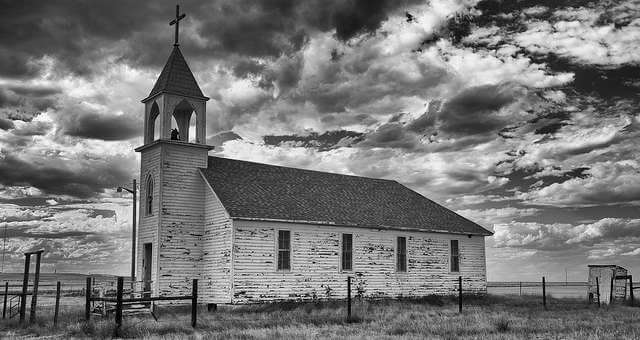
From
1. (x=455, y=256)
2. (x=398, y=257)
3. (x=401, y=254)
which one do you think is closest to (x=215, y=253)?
(x=398, y=257)

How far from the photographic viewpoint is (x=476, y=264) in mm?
37281

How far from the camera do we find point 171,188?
29.2 meters

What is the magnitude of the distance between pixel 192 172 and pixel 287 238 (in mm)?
5177

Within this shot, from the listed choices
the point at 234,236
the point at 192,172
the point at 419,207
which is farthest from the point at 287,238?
the point at 419,207

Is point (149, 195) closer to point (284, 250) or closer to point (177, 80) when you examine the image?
point (177, 80)

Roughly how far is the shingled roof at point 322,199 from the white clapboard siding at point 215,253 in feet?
2.10

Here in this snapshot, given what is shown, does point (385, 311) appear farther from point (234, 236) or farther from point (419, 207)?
point (419, 207)

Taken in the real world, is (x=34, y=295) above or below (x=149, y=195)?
below

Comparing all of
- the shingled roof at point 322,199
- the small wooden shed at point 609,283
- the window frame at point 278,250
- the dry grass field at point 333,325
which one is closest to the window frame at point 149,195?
the shingled roof at point 322,199

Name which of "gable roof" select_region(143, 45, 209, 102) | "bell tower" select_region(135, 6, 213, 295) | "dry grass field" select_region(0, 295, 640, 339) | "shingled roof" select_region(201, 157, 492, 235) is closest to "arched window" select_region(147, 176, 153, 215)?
"bell tower" select_region(135, 6, 213, 295)

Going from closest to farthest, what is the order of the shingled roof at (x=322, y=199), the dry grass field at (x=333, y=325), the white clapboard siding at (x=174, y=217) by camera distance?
the dry grass field at (x=333, y=325) < the white clapboard siding at (x=174, y=217) < the shingled roof at (x=322, y=199)

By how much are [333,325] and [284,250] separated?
802 cm

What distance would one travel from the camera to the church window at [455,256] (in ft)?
119

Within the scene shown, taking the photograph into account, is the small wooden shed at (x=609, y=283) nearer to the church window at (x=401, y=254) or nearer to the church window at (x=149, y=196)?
the church window at (x=401, y=254)
